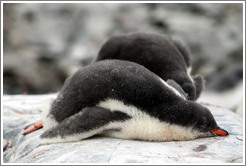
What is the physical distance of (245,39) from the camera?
515 cm

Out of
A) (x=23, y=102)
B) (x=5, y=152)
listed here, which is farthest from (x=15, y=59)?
(x=5, y=152)

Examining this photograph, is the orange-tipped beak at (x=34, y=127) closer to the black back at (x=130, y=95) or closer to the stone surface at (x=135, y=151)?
the stone surface at (x=135, y=151)

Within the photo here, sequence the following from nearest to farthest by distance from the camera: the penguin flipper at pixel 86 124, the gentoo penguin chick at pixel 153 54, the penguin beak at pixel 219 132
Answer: the penguin flipper at pixel 86 124 < the penguin beak at pixel 219 132 < the gentoo penguin chick at pixel 153 54

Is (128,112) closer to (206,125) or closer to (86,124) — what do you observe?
(86,124)

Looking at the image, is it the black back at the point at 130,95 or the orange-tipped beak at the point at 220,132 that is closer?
the black back at the point at 130,95

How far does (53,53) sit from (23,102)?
34.0 feet

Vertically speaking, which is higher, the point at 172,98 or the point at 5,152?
the point at 172,98

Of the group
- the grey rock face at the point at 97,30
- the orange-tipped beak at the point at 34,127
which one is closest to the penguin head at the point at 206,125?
the orange-tipped beak at the point at 34,127

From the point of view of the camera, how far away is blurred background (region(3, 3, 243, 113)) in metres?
16.8

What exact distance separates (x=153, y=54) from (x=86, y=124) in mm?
2249

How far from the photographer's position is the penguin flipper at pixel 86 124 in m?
4.14

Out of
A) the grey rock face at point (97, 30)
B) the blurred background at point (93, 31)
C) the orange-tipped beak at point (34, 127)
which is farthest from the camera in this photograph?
the grey rock face at point (97, 30)

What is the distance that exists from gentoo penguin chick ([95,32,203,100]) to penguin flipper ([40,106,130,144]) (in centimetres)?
197

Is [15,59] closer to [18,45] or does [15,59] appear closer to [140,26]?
[18,45]
